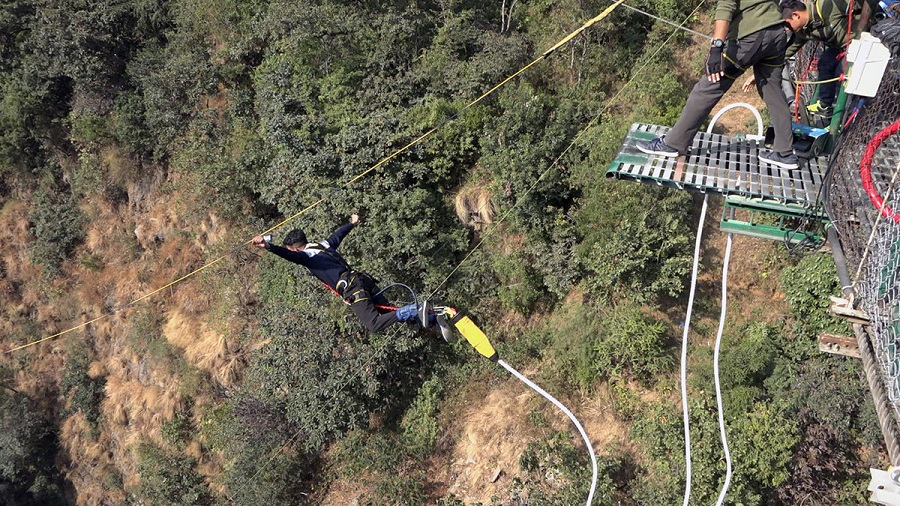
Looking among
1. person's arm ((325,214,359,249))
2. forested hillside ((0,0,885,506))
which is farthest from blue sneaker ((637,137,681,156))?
forested hillside ((0,0,885,506))

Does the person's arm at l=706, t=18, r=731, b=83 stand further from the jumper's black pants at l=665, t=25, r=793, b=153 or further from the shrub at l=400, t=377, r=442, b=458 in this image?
the shrub at l=400, t=377, r=442, b=458

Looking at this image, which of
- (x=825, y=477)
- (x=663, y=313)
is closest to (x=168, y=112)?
(x=663, y=313)

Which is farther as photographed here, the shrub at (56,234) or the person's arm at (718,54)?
the shrub at (56,234)

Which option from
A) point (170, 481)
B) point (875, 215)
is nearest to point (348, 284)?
point (875, 215)

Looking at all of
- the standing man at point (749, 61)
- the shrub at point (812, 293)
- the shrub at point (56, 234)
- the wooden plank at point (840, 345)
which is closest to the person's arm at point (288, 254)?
the standing man at point (749, 61)

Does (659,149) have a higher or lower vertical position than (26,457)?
higher

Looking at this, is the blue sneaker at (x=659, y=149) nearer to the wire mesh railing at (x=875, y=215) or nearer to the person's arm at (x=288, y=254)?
the wire mesh railing at (x=875, y=215)

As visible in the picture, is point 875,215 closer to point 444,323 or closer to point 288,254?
point 444,323
